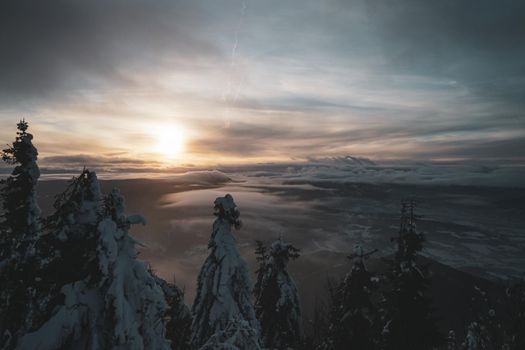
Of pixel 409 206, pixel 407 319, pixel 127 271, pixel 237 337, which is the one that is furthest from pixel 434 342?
pixel 127 271

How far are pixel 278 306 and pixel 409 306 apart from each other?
742 centimetres

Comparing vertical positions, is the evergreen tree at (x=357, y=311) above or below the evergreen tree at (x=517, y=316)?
above

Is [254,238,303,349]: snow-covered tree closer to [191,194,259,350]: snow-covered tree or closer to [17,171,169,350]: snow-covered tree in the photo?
[191,194,259,350]: snow-covered tree

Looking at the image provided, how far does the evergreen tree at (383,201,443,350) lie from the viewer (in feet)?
56.3

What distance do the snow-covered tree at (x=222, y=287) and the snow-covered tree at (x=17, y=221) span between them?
A: 811 centimetres

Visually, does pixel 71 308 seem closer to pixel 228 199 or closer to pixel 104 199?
pixel 104 199

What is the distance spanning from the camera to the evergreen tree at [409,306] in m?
17.2

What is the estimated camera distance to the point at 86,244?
7137mm

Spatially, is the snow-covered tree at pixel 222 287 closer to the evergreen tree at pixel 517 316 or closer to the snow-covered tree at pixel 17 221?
the snow-covered tree at pixel 17 221

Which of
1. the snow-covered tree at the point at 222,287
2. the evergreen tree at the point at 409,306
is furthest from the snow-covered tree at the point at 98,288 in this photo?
the evergreen tree at the point at 409,306

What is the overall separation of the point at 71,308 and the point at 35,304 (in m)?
1.42

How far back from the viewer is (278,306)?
20141 mm

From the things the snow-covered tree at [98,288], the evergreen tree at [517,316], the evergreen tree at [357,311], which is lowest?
the evergreen tree at [517,316]

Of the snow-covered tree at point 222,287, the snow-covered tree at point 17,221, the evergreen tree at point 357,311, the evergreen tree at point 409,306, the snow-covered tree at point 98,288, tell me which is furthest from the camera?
the evergreen tree at point 357,311
